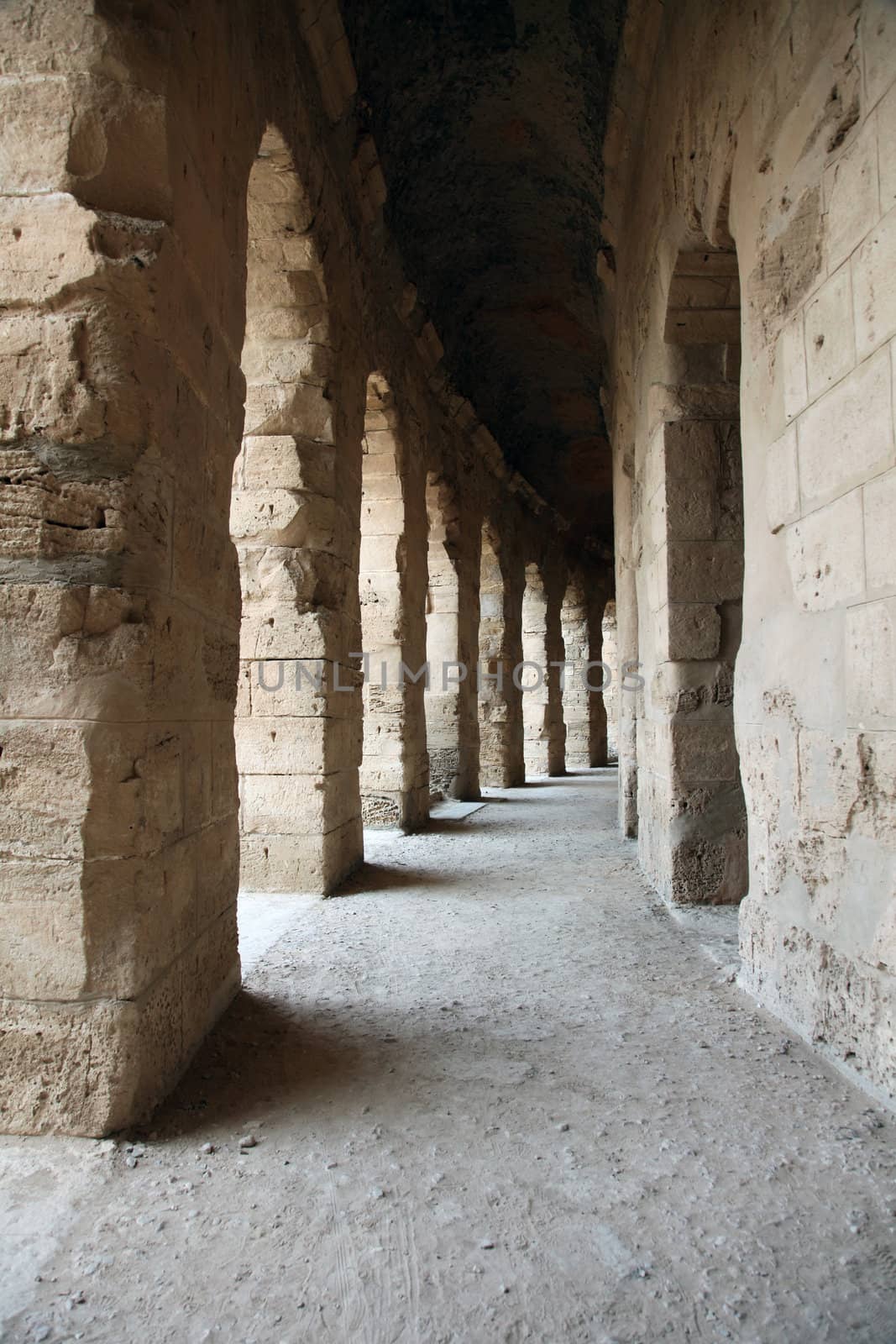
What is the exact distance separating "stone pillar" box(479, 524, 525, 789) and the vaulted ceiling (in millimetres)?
1970

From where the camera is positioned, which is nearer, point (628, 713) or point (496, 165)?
point (496, 165)

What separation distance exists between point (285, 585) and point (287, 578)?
4 centimetres

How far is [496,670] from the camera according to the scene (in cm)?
1101

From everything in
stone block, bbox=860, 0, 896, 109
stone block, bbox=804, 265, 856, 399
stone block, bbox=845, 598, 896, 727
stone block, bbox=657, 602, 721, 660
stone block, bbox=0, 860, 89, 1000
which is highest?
stone block, bbox=860, 0, 896, 109

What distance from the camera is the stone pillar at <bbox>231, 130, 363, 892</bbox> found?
15.2 feet

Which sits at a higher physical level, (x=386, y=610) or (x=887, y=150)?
(x=887, y=150)

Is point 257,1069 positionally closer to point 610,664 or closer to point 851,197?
point 851,197

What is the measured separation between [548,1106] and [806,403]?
76.9 inches

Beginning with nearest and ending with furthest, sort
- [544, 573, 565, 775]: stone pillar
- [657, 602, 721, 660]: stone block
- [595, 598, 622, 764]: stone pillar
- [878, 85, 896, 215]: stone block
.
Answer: [878, 85, 896, 215]: stone block → [657, 602, 721, 660]: stone block → [544, 573, 565, 775]: stone pillar → [595, 598, 622, 764]: stone pillar

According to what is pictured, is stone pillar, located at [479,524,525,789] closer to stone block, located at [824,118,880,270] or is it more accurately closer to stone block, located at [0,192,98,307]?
stone block, located at [824,118,880,270]

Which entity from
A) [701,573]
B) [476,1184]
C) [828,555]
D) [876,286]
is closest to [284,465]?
[701,573]

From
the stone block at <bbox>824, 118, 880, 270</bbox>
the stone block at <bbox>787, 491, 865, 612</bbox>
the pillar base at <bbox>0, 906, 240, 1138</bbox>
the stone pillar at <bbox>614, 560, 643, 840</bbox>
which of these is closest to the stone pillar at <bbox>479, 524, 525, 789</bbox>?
the stone pillar at <bbox>614, 560, 643, 840</bbox>

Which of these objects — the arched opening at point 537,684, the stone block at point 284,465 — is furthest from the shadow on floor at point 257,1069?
the arched opening at point 537,684

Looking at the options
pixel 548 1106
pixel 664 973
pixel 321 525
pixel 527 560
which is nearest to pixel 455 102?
pixel 321 525
